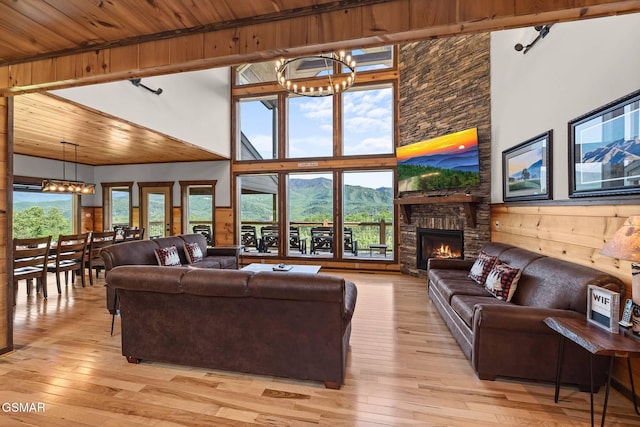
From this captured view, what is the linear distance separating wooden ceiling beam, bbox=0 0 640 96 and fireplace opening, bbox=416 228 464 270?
421cm

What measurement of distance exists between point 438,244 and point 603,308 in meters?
3.74

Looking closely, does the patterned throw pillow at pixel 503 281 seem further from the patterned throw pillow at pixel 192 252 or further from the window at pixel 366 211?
the patterned throw pillow at pixel 192 252

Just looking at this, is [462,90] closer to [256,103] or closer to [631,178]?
[631,178]

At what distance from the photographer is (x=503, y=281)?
2982 mm

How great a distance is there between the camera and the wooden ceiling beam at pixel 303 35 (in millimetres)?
1446

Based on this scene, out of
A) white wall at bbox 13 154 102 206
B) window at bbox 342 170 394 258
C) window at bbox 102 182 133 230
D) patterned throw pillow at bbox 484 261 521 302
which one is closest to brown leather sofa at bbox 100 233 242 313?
window at bbox 342 170 394 258

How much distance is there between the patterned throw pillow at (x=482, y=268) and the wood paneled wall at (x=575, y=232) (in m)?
0.46

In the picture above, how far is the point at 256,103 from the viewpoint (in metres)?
7.51

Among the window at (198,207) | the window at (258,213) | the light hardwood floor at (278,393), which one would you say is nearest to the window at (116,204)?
the window at (198,207)

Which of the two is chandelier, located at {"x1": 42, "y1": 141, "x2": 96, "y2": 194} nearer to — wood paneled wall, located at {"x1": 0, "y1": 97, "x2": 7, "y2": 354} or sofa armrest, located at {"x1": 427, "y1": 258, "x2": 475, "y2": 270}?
wood paneled wall, located at {"x1": 0, "y1": 97, "x2": 7, "y2": 354}

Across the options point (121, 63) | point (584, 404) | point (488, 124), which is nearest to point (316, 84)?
point (488, 124)

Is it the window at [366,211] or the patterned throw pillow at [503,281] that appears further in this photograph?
the window at [366,211]

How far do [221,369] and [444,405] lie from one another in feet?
5.77

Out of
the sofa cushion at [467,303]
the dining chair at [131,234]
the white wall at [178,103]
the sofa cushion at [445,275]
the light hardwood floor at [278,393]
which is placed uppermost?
the white wall at [178,103]
